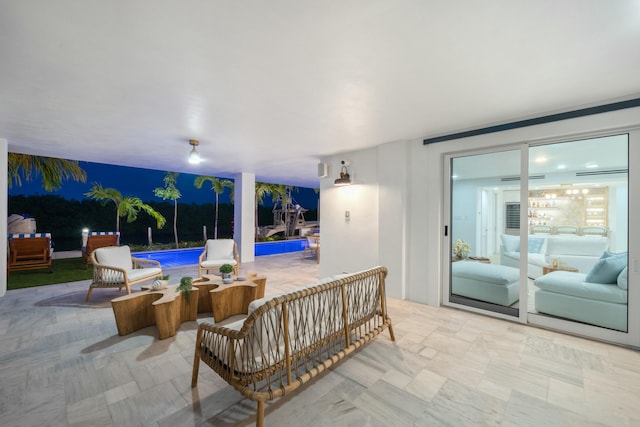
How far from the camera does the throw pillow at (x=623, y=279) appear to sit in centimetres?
282

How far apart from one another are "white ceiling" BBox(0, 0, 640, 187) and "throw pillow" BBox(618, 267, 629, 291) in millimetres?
1795

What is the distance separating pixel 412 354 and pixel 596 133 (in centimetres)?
307

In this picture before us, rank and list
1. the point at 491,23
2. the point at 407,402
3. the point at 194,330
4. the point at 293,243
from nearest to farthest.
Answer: the point at 491,23
the point at 407,402
the point at 194,330
the point at 293,243

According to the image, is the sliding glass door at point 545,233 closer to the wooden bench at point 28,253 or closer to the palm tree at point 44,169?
the wooden bench at point 28,253

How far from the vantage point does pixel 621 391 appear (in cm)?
208

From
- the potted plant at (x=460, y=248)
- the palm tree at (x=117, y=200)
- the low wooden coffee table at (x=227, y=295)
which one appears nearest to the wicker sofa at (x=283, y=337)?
the low wooden coffee table at (x=227, y=295)

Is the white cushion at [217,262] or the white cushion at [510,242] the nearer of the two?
the white cushion at [510,242]

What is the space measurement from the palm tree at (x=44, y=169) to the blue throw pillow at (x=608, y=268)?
11.6m

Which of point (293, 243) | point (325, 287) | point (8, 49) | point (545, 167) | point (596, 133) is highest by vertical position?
point (8, 49)

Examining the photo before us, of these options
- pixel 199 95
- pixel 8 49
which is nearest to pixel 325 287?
pixel 199 95

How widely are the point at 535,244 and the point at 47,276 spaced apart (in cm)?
892

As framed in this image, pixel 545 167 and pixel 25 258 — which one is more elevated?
pixel 545 167

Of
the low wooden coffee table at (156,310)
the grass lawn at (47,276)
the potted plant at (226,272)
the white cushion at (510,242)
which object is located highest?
the white cushion at (510,242)

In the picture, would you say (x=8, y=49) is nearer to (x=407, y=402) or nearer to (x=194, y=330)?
(x=194, y=330)
